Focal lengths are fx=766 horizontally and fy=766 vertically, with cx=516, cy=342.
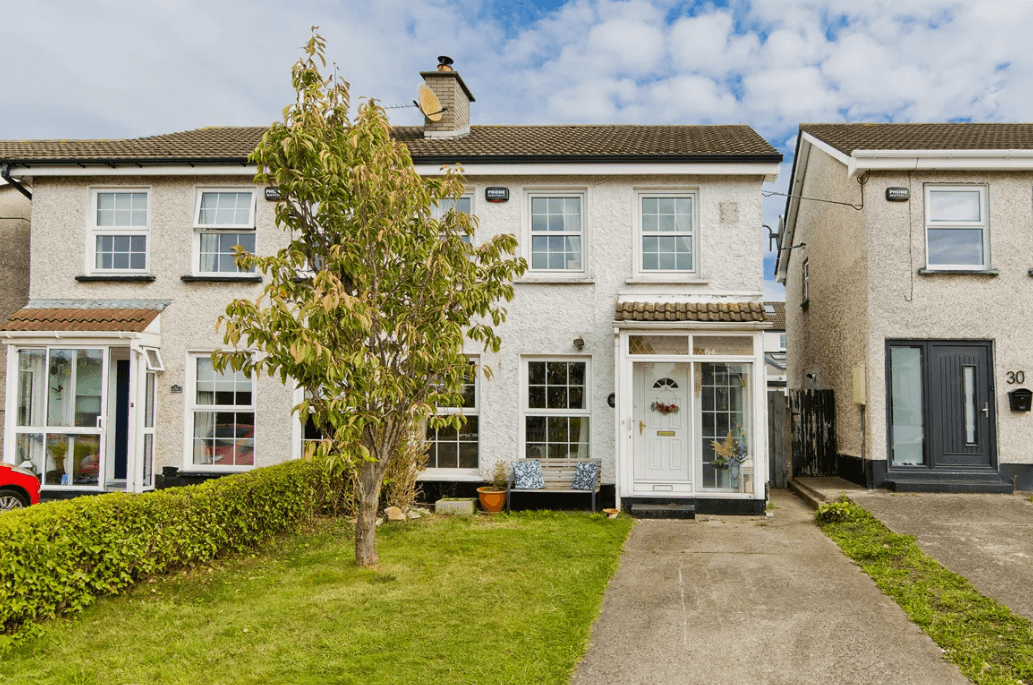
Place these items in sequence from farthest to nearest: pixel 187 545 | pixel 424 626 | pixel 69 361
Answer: pixel 69 361
pixel 187 545
pixel 424 626

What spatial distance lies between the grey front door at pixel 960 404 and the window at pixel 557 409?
5.55 metres

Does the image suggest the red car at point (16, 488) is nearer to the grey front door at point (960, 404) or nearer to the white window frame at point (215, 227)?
the white window frame at point (215, 227)

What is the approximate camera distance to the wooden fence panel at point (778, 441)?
1452 centimetres

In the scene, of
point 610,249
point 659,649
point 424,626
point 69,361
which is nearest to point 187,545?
point 424,626

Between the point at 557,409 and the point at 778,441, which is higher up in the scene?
the point at 557,409

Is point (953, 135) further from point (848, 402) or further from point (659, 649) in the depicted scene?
point (659, 649)

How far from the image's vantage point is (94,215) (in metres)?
12.8

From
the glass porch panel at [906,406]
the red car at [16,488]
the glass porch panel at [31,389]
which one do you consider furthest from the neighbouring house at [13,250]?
the glass porch panel at [906,406]

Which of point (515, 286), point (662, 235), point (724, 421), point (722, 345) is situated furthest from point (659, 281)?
point (724, 421)

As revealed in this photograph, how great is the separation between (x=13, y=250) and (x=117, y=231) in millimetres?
3131

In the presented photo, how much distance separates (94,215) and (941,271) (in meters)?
13.8

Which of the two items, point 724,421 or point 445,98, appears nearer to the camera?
point 724,421

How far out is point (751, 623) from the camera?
6066 millimetres

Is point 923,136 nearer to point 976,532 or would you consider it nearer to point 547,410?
point 976,532
